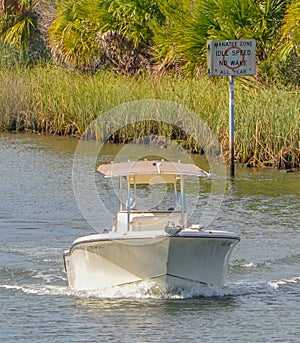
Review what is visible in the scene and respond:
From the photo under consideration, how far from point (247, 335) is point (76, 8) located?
893 inches

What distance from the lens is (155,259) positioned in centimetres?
1267

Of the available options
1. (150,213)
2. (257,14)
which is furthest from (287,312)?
(257,14)

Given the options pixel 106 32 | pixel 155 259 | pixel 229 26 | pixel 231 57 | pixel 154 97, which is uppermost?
pixel 106 32

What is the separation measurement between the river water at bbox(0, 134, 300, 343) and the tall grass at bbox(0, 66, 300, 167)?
1622 mm

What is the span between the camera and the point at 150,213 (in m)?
13.5

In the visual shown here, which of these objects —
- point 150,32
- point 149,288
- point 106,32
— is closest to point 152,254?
point 149,288

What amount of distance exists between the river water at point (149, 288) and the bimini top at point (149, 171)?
137 cm

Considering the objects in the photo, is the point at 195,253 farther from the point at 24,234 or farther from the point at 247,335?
the point at 24,234

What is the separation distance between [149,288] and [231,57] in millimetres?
11487

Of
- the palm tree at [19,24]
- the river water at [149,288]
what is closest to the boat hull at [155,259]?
the river water at [149,288]

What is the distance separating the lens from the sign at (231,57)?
77.4 ft

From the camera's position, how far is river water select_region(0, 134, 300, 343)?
39.2 feet

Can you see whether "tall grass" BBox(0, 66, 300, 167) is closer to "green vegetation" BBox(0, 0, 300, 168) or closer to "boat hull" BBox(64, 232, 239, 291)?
"green vegetation" BBox(0, 0, 300, 168)

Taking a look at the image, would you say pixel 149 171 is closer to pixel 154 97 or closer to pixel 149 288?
pixel 149 288
